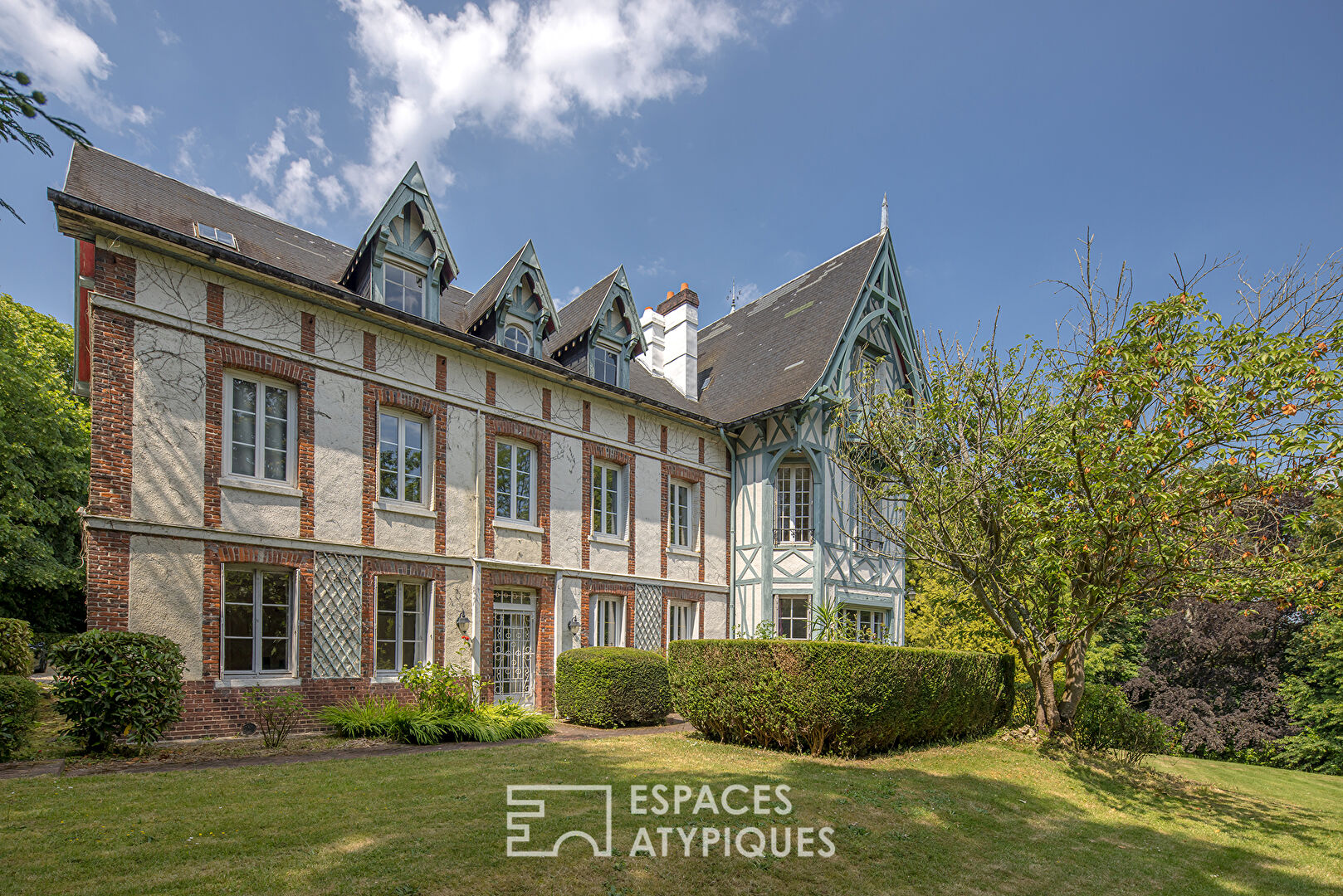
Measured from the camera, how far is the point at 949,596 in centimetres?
1862

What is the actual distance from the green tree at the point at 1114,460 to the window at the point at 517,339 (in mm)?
5939

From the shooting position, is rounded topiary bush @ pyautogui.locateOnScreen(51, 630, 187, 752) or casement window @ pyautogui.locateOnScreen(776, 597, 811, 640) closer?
rounded topiary bush @ pyautogui.locateOnScreen(51, 630, 187, 752)

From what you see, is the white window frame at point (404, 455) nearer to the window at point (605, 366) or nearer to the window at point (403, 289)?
the window at point (403, 289)

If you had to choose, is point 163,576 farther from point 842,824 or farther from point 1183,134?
point 1183,134

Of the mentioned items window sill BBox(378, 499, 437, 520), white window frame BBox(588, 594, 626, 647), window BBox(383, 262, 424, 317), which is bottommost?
white window frame BBox(588, 594, 626, 647)

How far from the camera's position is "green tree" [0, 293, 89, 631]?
2058 cm

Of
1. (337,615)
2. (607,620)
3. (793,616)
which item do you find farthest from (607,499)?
(337,615)

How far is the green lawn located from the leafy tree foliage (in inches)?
484

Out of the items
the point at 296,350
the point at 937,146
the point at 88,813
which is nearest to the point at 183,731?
the point at 88,813

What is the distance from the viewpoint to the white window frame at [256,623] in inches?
393

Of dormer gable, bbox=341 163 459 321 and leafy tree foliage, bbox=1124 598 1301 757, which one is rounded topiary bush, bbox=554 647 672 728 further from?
leafy tree foliage, bbox=1124 598 1301 757

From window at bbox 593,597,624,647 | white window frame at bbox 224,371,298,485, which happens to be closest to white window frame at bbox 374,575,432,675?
white window frame at bbox 224,371,298,485

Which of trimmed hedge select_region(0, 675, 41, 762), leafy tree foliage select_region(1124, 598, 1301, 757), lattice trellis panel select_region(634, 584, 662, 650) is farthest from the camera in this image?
leafy tree foliage select_region(1124, 598, 1301, 757)

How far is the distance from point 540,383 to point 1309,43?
461 inches
